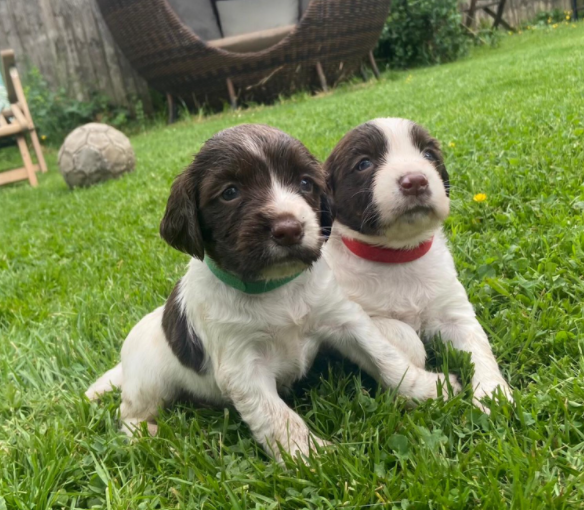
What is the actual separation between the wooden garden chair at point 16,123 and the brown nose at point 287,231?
28.0ft

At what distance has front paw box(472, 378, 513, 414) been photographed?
6.61 ft

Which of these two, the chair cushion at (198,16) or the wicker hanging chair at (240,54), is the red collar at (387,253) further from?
the chair cushion at (198,16)

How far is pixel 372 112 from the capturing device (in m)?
8.16

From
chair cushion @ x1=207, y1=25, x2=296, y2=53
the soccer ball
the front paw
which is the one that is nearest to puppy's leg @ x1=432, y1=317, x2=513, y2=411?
the front paw

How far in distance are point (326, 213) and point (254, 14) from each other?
43.1 feet

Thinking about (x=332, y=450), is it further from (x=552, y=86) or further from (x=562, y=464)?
(x=552, y=86)

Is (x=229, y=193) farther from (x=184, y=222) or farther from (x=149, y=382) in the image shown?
(x=149, y=382)

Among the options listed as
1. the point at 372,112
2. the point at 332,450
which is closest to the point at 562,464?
the point at 332,450

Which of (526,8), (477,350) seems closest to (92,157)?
(477,350)

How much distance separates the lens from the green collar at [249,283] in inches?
86.4

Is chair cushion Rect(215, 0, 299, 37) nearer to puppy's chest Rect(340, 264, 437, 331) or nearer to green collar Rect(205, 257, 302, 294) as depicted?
puppy's chest Rect(340, 264, 437, 331)

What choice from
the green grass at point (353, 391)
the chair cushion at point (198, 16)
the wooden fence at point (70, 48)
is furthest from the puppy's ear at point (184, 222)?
the chair cushion at point (198, 16)

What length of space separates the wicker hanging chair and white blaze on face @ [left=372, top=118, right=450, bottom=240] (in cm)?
1058

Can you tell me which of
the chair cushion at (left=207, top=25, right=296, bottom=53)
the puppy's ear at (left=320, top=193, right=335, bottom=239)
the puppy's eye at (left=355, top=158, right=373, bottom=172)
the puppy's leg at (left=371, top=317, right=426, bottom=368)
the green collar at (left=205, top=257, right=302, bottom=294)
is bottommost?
the puppy's leg at (left=371, top=317, right=426, bottom=368)
